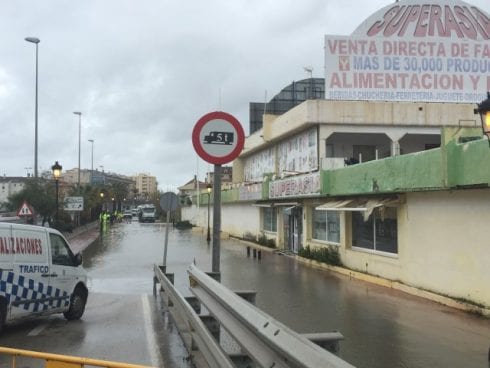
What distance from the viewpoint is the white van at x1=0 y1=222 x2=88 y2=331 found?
8.80 metres

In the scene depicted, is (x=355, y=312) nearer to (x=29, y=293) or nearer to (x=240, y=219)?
(x=29, y=293)

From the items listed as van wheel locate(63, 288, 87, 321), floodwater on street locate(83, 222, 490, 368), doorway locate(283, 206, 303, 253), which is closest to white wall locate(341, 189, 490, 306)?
floodwater on street locate(83, 222, 490, 368)

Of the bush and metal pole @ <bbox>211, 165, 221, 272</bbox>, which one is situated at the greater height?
metal pole @ <bbox>211, 165, 221, 272</bbox>

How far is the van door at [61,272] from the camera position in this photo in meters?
10.1

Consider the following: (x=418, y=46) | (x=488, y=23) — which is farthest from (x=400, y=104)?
(x=488, y=23)

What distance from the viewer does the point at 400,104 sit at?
28750mm

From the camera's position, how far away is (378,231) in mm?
18422

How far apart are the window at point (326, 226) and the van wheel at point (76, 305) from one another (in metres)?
13.2

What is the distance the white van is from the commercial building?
8.31 metres

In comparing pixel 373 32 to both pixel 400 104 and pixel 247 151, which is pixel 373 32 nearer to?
pixel 400 104

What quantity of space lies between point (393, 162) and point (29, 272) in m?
Result: 10.3

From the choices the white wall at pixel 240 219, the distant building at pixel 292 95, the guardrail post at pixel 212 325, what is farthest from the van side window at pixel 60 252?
the distant building at pixel 292 95

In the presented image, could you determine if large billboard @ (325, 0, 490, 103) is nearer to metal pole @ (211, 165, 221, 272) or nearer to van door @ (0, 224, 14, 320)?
van door @ (0, 224, 14, 320)

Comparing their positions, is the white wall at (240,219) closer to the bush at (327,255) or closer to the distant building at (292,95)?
the distant building at (292,95)
